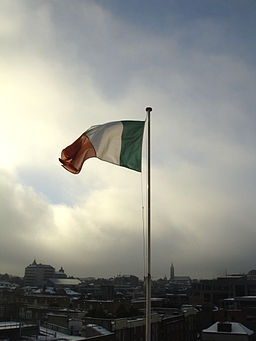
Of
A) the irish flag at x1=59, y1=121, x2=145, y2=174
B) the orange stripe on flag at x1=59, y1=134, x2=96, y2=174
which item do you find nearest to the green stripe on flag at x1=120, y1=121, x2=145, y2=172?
the irish flag at x1=59, y1=121, x2=145, y2=174

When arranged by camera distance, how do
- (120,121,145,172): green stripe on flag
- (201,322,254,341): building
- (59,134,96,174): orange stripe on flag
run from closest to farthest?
(120,121,145,172): green stripe on flag, (59,134,96,174): orange stripe on flag, (201,322,254,341): building

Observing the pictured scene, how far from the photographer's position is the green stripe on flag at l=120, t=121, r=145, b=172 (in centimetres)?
1730

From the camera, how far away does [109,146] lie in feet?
57.8

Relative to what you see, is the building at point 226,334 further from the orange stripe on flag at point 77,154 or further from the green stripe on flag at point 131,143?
the orange stripe on flag at point 77,154

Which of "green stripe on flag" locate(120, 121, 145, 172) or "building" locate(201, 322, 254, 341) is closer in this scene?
"green stripe on flag" locate(120, 121, 145, 172)

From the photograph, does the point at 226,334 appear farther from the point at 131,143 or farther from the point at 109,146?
the point at 109,146

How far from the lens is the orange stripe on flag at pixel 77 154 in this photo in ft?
57.9

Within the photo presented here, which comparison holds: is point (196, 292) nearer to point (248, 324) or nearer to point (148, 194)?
point (248, 324)

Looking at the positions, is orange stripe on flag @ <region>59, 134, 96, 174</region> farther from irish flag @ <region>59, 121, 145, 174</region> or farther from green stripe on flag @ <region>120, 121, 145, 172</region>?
green stripe on flag @ <region>120, 121, 145, 172</region>

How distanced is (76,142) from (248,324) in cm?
5661

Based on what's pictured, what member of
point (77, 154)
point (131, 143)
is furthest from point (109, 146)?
point (77, 154)

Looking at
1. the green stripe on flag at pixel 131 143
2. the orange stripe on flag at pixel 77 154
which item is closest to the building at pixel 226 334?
the green stripe on flag at pixel 131 143

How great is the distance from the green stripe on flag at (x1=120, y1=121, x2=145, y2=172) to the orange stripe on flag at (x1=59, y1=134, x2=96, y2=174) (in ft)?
4.37

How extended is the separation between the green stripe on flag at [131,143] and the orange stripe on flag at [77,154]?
1332 mm
